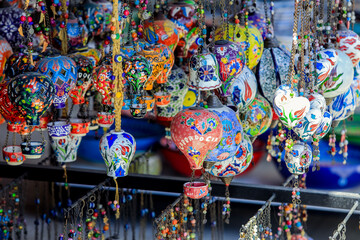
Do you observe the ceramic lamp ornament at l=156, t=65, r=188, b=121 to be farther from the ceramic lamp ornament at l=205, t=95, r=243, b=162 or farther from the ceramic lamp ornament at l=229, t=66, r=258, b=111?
the ceramic lamp ornament at l=205, t=95, r=243, b=162

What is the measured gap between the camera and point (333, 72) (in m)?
3.26

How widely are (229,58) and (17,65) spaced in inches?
38.4

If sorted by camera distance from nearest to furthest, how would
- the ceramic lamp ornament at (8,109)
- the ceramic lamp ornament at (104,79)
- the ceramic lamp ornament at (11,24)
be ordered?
the ceramic lamp ornament at (8,109)
the ceramic lamp ornament at (104,79)
the ceramic lamp ornament at (11,24)

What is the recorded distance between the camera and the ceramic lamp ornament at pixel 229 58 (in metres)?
3.13

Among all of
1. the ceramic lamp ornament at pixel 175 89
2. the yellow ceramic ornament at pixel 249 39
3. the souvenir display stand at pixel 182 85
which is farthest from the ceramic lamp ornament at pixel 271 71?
the ceramic lamp ornament at pixel 175 89

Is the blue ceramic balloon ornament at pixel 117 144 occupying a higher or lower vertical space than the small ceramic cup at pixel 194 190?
higher

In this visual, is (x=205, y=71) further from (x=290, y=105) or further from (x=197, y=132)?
(x=290, y=105)

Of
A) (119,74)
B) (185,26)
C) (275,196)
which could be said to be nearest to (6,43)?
(119,74)

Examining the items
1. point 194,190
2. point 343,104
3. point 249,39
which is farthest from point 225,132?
point 343,104

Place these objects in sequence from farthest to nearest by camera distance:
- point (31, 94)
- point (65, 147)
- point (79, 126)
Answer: point (65, 147) < point (79, 126) < point (31, 94)

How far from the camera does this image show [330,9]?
11.6ft

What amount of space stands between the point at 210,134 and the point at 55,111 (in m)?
0.89

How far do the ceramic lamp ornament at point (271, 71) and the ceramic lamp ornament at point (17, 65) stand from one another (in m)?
1.28

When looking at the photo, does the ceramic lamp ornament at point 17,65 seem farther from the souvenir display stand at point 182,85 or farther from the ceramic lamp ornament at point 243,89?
the ceramic lamp ornament at point 243,89
